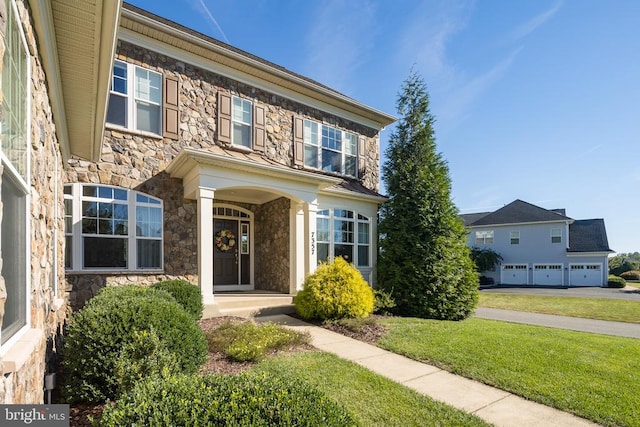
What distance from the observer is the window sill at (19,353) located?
168 centimetres

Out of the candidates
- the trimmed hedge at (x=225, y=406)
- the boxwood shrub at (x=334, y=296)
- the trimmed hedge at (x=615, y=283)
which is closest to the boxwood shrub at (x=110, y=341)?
the trimmed hedge at (x=225, y=406)

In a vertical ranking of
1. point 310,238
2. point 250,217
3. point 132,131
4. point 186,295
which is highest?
point 132,131

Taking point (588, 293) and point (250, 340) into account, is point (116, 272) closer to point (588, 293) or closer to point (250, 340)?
point (250, 340)

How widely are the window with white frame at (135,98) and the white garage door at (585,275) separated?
100 ft

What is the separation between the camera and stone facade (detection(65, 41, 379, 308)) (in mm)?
7312

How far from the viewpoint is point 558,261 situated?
85.4 feet

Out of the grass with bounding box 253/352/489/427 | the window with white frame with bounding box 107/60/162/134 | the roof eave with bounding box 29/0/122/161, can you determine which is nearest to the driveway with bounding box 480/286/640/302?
the grass with bounding box 253/352/489/427

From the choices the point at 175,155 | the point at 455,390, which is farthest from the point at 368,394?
the point at 175,155

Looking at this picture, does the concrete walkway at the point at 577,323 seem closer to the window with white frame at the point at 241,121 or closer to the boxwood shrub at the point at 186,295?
the boxwood shrub at the point at 186,295

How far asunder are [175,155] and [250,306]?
13.9 feet

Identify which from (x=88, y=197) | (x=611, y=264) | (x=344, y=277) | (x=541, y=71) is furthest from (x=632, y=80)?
(x=611, y=264)

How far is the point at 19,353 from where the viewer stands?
→ 188 cm

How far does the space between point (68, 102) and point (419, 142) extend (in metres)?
8.70

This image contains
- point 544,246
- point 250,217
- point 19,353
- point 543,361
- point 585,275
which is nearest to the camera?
point 19,353
